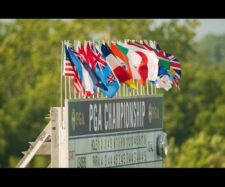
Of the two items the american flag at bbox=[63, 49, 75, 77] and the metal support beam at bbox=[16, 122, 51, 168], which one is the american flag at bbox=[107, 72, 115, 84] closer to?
the american flag at bbox=[63, 49, 75, 77]

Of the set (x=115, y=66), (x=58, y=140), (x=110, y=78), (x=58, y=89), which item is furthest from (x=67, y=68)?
(x=58, y=89)

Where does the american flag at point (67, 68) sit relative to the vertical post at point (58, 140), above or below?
above

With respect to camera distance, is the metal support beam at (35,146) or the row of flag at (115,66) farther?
the row of flag at (115,66)

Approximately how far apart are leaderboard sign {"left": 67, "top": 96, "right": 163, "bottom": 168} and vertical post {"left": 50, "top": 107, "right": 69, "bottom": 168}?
0.10 meters

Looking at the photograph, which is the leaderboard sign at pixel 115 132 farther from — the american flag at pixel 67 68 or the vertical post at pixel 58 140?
the american flag at pixel 67 68

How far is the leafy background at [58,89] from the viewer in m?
75.9

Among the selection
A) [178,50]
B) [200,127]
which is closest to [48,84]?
[200,127]

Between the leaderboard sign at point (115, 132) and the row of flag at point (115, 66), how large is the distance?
38 centimetres

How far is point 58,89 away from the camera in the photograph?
3086 inches

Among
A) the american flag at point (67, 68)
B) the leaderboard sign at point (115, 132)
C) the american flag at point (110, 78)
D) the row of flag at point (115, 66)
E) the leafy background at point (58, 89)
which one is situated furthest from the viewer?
the leafy background at point (58, 89)

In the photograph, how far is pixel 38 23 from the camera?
95.3 m

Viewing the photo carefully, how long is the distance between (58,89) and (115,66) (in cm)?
5065

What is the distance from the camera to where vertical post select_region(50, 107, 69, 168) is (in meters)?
24.8

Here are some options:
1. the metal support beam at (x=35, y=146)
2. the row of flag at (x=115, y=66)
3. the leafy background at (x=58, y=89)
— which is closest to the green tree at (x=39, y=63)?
the leafy background at (x=58, y=89)
